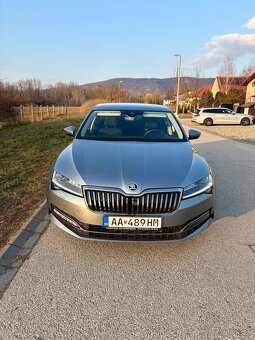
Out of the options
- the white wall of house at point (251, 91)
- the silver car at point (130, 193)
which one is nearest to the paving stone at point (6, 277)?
the silver car at point (130, 193)

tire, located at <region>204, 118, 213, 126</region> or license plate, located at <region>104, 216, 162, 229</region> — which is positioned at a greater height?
license plate, located at <region>104, 216, 162, 229</region>

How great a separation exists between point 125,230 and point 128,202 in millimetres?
275

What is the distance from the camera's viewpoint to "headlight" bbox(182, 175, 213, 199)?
9.47 ft

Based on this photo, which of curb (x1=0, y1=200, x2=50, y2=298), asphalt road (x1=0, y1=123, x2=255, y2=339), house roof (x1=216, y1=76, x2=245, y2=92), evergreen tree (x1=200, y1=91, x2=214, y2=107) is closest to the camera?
asphalt road (x1=0, y1=123, x2=255, y2=339)

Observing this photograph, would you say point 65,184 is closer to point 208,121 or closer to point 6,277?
point 6,277

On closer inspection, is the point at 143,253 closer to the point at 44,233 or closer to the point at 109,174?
the point at 109,174

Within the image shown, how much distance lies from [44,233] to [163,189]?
1.65 meters

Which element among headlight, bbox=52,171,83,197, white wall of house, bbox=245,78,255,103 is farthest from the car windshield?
white wall of house, bbox=245,78,255,103

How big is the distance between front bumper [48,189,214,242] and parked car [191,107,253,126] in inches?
949

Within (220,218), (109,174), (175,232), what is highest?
(109,174)

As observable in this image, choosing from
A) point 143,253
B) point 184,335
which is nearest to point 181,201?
point 143,253

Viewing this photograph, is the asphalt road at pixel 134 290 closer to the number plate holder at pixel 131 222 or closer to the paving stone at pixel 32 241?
the paving stone at pixel 32 241

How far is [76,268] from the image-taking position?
110 inches

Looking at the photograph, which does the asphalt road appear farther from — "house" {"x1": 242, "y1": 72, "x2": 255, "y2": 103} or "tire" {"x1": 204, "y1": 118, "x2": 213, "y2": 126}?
"house" {"x1": 242, "y1": 72, "x2": 255, "y2": 103}
